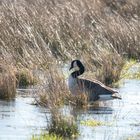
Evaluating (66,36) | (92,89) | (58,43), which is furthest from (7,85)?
(66,36)

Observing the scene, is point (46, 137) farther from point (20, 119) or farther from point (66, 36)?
point (66, 36)

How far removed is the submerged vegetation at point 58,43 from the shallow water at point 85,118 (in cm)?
36

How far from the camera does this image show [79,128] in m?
11.7

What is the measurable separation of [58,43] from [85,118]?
7548mm

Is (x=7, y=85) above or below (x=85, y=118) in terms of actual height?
above

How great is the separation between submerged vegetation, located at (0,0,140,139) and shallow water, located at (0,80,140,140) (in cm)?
36

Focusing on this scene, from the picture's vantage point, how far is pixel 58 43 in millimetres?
20234

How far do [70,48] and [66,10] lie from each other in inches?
72.1

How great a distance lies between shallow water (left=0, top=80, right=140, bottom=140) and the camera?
1135cm

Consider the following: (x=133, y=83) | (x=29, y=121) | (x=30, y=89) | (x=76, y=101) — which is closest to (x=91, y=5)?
(x=133, y=83)

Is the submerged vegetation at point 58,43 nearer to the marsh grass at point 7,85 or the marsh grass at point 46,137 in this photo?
the marsh grass at point 7,85

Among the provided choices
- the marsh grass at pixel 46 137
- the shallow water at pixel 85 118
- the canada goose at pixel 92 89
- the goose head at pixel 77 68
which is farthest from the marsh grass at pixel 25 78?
the marsh grass at pixel 46 137

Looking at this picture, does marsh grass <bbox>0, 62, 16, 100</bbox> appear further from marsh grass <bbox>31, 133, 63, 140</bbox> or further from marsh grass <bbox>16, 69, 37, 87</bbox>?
marsh grass <bbox>31, 133, 63, 140</bbox>

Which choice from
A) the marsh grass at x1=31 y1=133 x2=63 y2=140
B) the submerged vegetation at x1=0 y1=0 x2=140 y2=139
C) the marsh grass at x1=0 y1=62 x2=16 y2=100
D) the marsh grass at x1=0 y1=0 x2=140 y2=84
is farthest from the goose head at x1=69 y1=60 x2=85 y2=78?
the marsh grass at x1=31 y1=133 x2=63 y2=140
